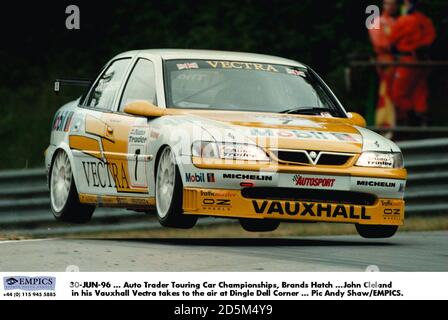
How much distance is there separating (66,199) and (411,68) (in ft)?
22.7

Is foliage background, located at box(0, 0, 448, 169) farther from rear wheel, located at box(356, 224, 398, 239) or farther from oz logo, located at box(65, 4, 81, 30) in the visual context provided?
rear wheel, located at box(356, 224, 398, 239)

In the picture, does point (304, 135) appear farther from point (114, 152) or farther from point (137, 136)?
point (114, 152)

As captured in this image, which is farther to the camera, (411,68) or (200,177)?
(411,68)

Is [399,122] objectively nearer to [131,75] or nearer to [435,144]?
[435,144]

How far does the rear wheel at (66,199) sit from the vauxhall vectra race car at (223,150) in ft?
0.04

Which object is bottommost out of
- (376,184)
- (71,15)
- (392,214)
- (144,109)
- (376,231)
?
(376,231)

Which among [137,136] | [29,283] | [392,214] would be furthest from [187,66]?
[29,283]

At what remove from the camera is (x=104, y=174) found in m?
10.7

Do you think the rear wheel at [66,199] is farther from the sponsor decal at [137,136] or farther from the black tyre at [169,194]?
the black tyre at [169,194]

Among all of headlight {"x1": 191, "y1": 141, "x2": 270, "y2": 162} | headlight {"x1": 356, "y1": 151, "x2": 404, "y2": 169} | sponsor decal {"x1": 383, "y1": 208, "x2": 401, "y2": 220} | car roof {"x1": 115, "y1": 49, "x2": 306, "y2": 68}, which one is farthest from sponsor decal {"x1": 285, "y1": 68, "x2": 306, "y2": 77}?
headlight {"x1": 191, "y1": 141, "x2": 270, "y2": 162}

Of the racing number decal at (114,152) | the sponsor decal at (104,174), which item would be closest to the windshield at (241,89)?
the racing number decal at (114,152)

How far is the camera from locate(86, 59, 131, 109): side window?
37.1 feet

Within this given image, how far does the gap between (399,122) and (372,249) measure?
731 cm

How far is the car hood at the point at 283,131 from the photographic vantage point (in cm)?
940
